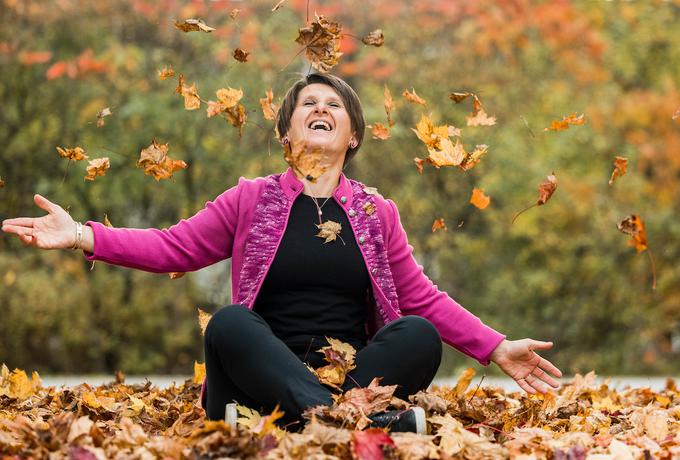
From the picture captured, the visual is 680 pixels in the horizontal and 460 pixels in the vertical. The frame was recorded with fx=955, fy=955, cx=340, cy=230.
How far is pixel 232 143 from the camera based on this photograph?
826 centimetres

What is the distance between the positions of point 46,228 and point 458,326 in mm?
1295

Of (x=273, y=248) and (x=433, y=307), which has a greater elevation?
(x=273, y=248)

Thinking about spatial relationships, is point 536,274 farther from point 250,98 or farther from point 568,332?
point 250,98

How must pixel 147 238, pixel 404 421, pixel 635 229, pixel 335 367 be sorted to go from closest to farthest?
pixel 404 421 → pixel 335 367 → pixel 147 238 → pixel 635 229

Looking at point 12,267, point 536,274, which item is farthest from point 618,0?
point 12,267

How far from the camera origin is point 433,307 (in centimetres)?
309

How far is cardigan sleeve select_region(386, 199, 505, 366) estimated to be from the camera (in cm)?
302

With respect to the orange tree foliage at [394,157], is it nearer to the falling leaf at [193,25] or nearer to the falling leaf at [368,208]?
the falling leaf at [193,25]

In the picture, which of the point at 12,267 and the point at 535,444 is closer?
the point at 535,444

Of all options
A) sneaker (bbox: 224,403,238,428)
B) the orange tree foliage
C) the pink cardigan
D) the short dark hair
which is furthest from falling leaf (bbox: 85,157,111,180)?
the orange tree foliage

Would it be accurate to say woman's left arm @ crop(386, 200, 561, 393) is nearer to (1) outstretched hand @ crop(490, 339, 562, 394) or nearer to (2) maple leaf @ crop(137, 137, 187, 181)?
(1) outstretched hand @ crop(490, 339, 562, 394)

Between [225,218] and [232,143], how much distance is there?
5342 millimetres

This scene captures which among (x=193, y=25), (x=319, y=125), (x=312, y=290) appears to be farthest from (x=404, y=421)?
(x=193, y=25)

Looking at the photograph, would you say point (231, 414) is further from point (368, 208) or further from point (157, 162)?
point (157, 162)
